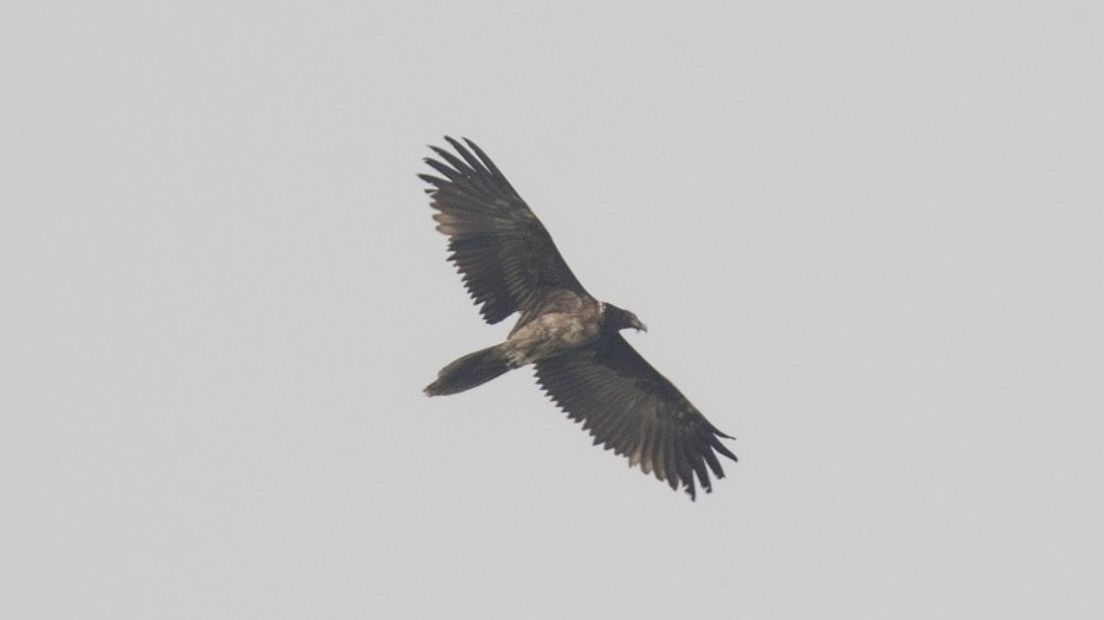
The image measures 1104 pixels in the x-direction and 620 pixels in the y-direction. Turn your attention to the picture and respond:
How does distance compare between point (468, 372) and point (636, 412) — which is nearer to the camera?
point (468, 372)

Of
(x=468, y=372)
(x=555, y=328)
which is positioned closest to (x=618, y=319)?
(x=555, y=328)

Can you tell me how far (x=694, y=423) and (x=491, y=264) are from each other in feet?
9.53

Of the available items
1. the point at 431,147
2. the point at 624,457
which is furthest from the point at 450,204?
the point at 624,457

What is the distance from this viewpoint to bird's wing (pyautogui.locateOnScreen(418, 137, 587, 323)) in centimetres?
1731

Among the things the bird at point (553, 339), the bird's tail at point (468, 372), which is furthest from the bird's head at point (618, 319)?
the bird's tail at point (468, 372)

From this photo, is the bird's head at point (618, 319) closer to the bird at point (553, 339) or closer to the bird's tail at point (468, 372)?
the bird at point (553, 339)

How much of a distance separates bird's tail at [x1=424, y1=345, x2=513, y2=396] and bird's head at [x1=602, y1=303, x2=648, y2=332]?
1233 millimetres

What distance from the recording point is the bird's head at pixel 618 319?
1780cm

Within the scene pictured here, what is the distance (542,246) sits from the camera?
57.2ft

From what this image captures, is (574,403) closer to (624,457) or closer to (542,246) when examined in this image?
(624,457)

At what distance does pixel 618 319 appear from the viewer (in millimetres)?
17891

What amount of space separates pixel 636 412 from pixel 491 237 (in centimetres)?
273

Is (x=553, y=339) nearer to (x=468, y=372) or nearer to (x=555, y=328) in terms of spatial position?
(x=555, y=328)

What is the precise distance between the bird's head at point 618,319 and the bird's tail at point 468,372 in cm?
123
